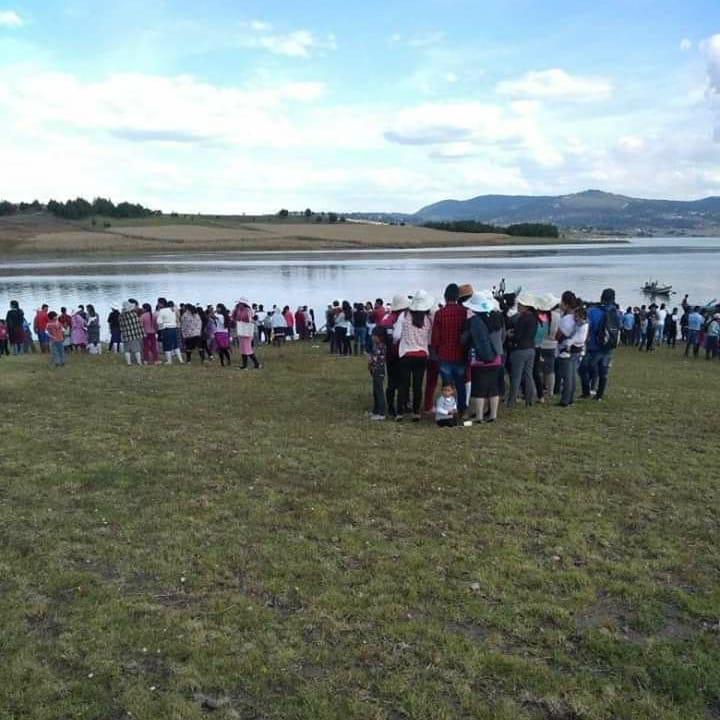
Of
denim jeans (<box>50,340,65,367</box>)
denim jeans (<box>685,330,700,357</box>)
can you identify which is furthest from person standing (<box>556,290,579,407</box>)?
denim jeans (<box>685,330,700,357</box>)

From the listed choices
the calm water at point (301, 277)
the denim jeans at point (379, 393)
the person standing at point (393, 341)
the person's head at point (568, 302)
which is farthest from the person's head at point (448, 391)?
the calm water at point (301, 277)

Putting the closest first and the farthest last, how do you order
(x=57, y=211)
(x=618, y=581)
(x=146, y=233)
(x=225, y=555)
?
(x=618, y=581)
(x=225, y=555)
(x=146, y=233)
(x=57, y=211)

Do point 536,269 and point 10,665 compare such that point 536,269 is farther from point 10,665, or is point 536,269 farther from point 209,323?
point 10,665

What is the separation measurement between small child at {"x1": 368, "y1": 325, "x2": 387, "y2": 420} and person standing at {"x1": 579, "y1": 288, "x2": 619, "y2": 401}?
13.3 ft

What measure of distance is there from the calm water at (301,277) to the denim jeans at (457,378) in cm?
3560

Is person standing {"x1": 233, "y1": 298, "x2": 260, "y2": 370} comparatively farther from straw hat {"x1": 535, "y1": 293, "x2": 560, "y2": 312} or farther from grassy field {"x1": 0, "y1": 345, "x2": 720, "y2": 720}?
straw hat {"x1": 535, "y1": 293, "x2": 560, "y2": 312}

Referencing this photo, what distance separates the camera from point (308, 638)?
17.0 feet

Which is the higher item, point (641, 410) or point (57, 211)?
point (57, 211)

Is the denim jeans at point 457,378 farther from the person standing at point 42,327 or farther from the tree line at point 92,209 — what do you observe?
the tree line at point 92,209

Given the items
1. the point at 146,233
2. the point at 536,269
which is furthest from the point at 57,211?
the point at 536,269

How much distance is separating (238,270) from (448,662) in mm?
81184

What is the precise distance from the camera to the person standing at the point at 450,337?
10.6 meters

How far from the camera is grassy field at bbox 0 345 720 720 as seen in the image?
4648 mm

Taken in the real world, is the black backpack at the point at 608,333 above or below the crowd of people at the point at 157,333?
above
